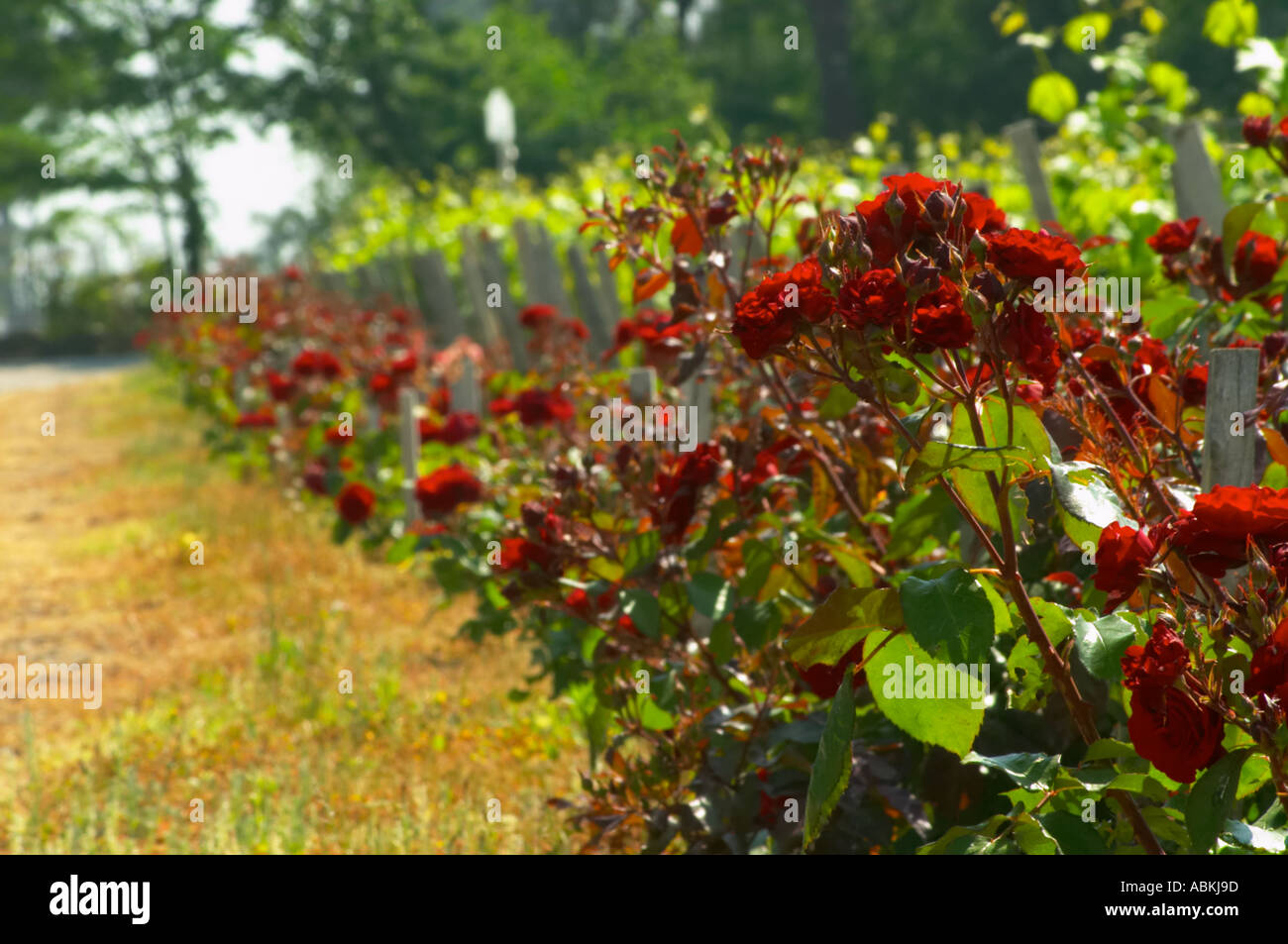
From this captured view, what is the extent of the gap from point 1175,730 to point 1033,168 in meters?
4.05

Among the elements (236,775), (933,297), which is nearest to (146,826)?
(236,775)

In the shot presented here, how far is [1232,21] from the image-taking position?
364cm

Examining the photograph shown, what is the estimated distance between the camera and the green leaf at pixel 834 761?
53.7 inches

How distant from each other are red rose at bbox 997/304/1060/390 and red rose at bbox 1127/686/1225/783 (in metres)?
0.36

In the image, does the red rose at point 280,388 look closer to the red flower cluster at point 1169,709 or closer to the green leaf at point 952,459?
the green leaf at point 952,459

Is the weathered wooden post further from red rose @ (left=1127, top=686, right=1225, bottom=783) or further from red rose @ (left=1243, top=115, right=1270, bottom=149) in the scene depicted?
red rose @ (left=1127, top=686, right=1225, bottom=783)

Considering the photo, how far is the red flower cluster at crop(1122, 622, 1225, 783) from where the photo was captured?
1225 millimetres

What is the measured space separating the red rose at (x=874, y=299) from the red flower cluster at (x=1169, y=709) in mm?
428

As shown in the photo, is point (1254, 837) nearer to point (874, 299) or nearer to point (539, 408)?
point (874, 299)

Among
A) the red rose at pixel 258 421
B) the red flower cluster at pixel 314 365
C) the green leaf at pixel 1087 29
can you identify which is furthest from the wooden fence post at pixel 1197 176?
the red rose at pixel 258 421

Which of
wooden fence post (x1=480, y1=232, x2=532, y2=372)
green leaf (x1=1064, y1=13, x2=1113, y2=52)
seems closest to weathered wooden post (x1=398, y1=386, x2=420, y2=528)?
wooden fence post (x1=480, y1=232, x2=532, y2=372)

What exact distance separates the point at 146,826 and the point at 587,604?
5.20 feet

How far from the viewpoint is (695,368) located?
Result: 7.64 feet

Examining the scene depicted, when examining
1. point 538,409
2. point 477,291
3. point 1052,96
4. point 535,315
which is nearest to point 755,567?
point 538,409
